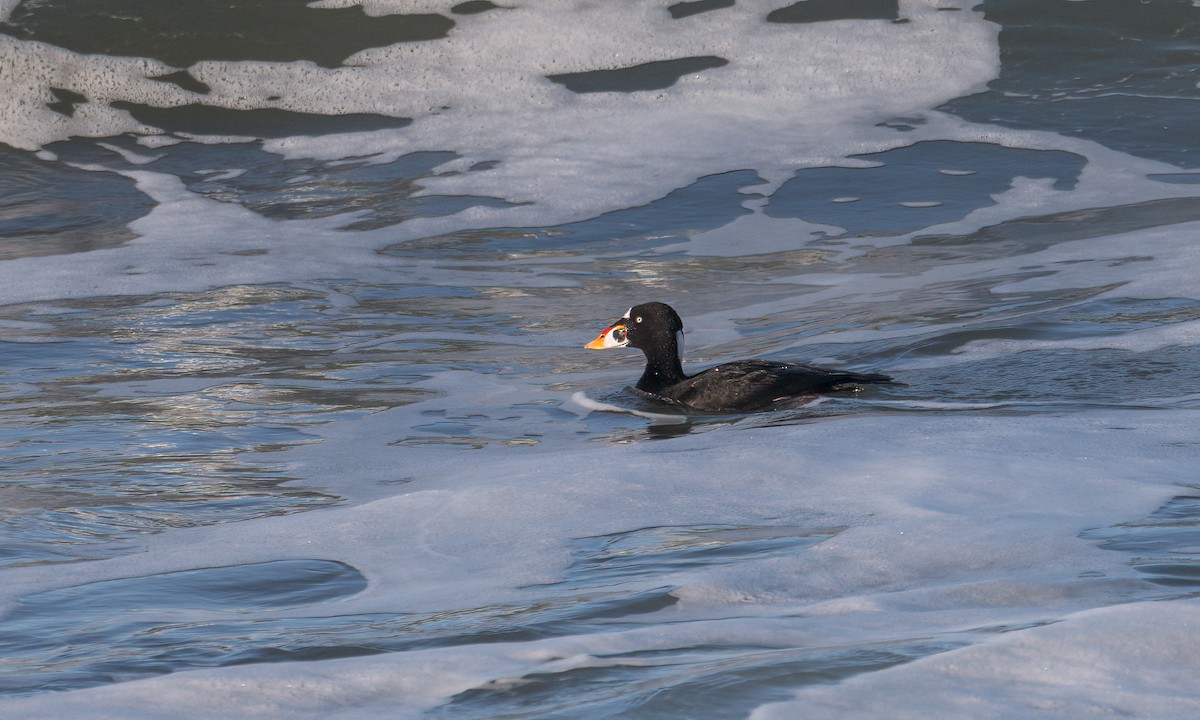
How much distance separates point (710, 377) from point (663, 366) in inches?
21.0

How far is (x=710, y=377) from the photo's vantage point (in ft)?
23.2

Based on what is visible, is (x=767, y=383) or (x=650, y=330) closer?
(x=767, y=383)

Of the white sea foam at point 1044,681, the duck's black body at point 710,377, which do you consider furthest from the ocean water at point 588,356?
the duck's black body at point 710,377

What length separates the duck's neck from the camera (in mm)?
7527

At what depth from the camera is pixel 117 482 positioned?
528 centimetres

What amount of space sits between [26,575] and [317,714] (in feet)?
5.34

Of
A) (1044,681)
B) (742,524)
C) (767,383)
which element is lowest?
(767,383)

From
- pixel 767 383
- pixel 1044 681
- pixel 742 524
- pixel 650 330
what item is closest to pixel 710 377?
pixel 767 383

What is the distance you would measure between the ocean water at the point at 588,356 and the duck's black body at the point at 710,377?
0.14 metres

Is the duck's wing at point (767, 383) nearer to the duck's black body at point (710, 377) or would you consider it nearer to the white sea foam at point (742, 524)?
the duck's black body at point (710, 377)

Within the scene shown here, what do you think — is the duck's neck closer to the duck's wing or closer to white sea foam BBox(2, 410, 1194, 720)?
the duck's wing

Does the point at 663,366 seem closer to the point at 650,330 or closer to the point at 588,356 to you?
the point at 650,330

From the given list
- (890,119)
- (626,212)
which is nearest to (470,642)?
(626,212)

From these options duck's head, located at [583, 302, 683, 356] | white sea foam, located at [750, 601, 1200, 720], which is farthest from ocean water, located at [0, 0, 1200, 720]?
duck's head, located at [583, 302, 683, 356]
